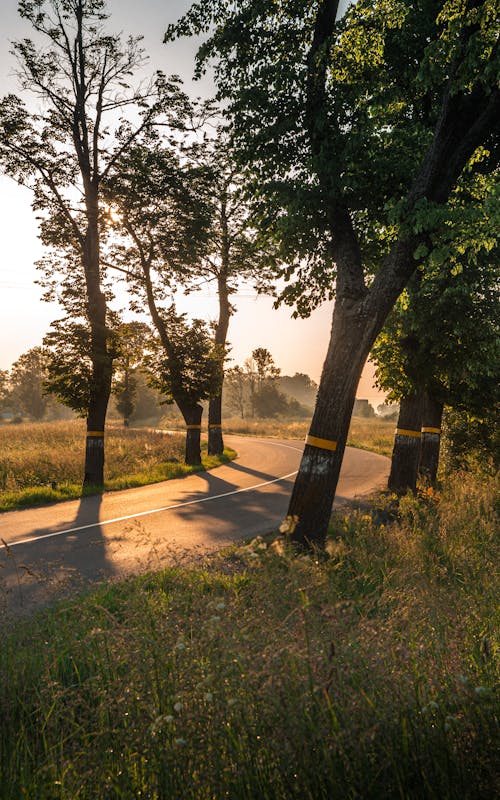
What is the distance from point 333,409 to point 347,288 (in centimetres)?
204

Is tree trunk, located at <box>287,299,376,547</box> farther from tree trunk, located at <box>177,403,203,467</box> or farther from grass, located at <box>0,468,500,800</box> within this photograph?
tree trunk, located at <box>177,403,203,467</box>

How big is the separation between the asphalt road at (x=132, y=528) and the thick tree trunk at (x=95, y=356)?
6.03 feet

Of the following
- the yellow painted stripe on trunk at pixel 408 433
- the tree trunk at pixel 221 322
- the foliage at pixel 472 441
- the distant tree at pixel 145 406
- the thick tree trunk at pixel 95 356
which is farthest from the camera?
the distant tree at pixel 145 406

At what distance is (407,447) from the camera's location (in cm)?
1150

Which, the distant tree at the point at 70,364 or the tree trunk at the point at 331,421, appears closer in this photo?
the tree trunk at the point at 331,421

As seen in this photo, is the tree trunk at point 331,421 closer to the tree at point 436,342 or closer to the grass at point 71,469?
the tree at point 436,342

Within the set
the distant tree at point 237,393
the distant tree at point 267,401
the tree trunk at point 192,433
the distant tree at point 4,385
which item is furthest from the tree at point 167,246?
the distant tree at point 4,385

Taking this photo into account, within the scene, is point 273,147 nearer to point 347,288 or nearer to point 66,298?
point 347,288

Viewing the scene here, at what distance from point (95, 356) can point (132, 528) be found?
12079 millimetres

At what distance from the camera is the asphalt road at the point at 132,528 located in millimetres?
5676

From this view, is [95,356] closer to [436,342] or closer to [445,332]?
[436,342]

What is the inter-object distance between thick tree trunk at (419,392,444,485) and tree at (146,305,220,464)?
9.85 meters

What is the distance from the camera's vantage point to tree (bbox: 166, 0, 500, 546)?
259 inches

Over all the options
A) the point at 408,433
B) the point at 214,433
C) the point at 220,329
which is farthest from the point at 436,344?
the point at 214,433
